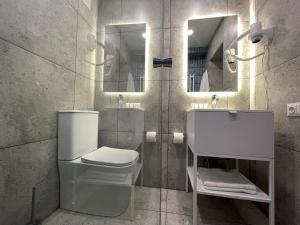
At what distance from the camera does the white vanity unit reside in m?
0.90

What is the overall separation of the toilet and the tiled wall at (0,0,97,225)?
7 centimetres

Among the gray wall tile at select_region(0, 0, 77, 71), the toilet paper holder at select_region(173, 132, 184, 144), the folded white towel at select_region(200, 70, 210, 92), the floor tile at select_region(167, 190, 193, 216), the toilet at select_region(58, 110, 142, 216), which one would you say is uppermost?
the gray wall tile at select_region(0, 0, 77, 71)

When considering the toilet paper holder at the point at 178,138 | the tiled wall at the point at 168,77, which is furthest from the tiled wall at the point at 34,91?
the toilet paper holder at the point at 178,138

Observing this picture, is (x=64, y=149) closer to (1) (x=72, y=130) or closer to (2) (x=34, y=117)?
(1) (x=72, y=130)

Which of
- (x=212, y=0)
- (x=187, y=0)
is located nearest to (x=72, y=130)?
(x=187, y=0)

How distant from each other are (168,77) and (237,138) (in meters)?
0.88

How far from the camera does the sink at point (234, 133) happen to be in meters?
0.90

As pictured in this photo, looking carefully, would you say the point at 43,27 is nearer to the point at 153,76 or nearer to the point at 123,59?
the point at 123,59

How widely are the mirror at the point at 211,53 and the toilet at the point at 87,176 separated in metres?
1.04

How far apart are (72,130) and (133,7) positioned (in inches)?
52.0

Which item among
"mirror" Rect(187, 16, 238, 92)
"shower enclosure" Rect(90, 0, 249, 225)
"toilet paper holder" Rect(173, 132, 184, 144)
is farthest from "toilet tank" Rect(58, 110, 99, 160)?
"mirror" Rect(187, 16, 238, 92)

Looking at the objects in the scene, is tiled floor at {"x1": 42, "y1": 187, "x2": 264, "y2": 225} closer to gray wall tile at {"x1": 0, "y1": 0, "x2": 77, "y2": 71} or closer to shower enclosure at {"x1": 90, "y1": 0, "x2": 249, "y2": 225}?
shower enclosure at {"x1": 90, "y1": 0, "x2": 249, "y2": 225}

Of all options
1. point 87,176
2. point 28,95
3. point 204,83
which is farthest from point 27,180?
point 204,83

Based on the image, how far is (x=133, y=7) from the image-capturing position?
1520 mm
